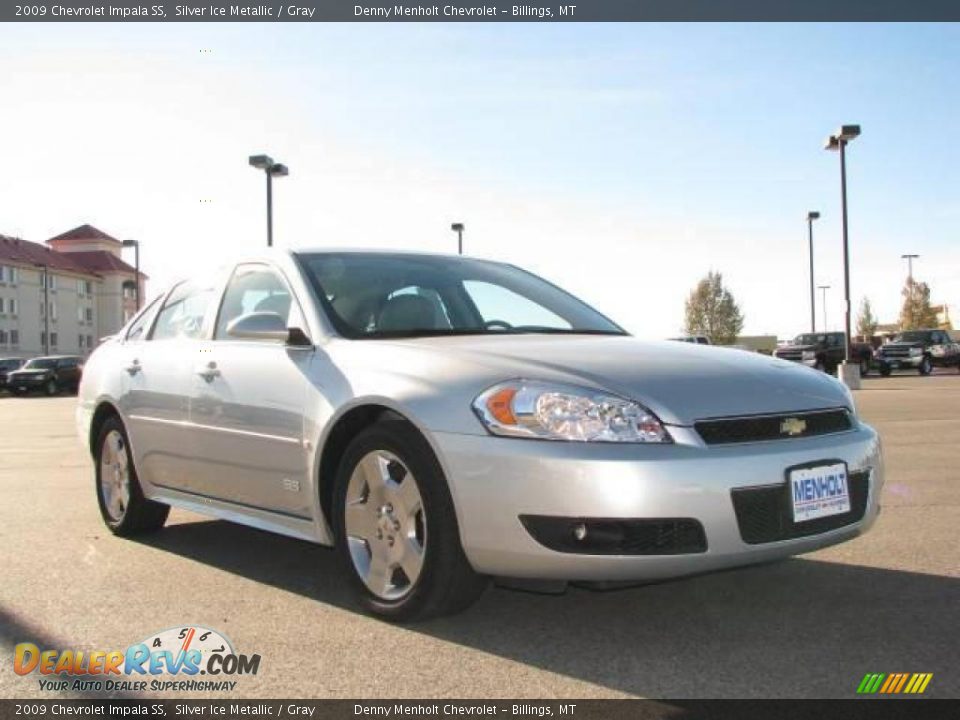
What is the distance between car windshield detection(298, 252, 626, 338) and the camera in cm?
446

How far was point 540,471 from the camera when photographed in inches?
128

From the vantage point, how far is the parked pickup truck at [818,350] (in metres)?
33.6

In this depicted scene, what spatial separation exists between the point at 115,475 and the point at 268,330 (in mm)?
2146

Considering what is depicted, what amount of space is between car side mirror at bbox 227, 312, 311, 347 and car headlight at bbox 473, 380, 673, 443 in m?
1.14

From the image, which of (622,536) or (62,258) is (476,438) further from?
(62,258)

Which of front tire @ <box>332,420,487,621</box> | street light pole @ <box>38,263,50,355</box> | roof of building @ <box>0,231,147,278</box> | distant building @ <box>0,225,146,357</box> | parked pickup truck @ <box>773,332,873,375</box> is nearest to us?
front tire @ <box>332,420,487,621</box>

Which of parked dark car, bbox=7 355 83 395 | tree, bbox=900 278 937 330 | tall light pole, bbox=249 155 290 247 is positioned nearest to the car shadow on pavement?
tall light pole, bbox=249 155 290 247

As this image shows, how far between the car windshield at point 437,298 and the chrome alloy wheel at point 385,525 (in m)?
0.69

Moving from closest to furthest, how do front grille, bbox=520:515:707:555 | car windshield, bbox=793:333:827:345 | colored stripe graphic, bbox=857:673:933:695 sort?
1. colored stripe graphic, bbox=857:673:933:695
2. front grille, bbox=520:515:707:555
3. car windshield, bbox=793:333:827:345

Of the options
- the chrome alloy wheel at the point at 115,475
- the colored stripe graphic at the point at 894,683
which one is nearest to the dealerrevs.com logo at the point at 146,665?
the colored stripe graphic at the point at 894,683

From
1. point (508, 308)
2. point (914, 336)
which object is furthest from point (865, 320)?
point (508, 308)

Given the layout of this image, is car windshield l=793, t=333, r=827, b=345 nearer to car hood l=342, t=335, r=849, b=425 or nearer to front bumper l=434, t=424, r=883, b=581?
car hood l=342, t=335, r=849, b=425

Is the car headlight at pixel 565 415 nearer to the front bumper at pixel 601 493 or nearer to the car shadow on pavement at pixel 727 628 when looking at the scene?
the front bumper at pixel 601 493

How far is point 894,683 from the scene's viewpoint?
304 centimetres
